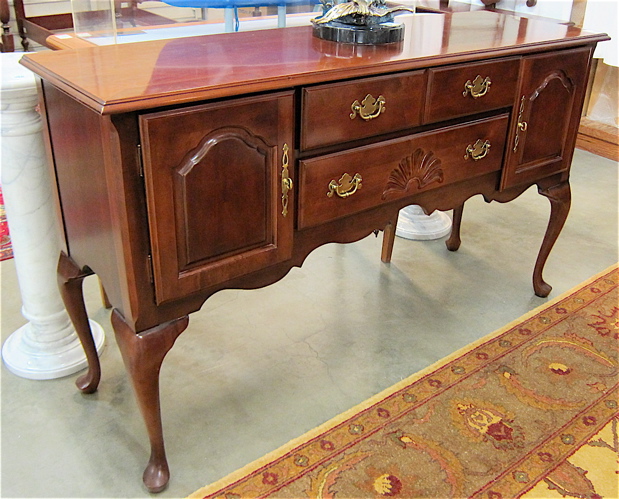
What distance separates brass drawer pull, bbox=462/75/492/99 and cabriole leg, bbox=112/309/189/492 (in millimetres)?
896

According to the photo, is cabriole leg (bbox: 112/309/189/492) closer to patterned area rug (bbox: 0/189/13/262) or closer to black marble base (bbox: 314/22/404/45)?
black marble base (bbox: 314/22/404/45)

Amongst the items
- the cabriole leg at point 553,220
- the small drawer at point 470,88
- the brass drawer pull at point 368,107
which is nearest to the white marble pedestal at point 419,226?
the cabriole leg at point 553,220

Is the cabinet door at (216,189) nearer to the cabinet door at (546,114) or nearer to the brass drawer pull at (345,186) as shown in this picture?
the brass drawer pull at (345,186)

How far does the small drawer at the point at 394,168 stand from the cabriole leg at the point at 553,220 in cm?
40

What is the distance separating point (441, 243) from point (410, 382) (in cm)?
95

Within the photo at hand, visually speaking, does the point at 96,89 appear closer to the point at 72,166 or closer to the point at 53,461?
the point at 72,166

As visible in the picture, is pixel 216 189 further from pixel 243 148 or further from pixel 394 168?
pixel 394 168

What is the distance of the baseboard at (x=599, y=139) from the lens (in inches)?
142

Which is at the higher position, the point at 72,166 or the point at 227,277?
the point at 72,166

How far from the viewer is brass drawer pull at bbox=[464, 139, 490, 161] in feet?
5.79

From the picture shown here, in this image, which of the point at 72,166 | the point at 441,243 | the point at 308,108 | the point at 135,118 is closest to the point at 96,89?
the point at 135,118

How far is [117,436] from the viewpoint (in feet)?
5.44

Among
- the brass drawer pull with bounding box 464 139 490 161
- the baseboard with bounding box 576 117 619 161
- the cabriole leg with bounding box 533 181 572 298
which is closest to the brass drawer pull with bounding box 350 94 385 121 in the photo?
the brass drawer pull with bounding box 464 139 490 161

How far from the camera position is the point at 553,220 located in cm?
221
